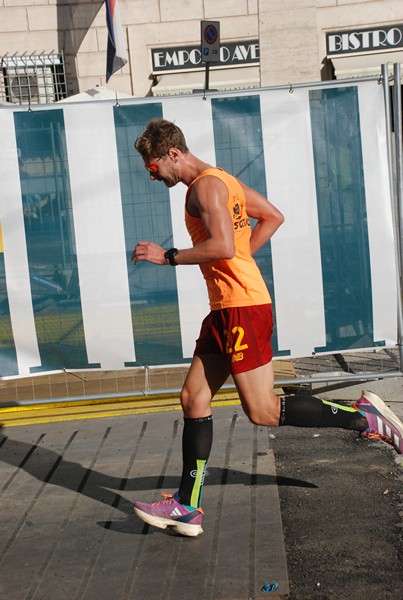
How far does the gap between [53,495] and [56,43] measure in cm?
1420

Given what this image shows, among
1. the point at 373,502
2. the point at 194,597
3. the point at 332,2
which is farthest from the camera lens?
the point at 332,2

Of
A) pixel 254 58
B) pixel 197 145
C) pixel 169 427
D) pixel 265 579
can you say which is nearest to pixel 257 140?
pixel 197 145

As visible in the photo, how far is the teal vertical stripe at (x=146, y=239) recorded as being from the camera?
6.55 metres

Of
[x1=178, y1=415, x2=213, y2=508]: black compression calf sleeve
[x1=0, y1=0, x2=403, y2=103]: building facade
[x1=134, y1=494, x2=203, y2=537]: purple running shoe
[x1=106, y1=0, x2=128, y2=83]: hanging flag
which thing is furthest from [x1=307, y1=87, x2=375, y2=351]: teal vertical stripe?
[x1=0, y1=0, x2=403, y2=103]: building facade

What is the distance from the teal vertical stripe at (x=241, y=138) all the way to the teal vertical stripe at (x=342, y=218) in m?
0.38

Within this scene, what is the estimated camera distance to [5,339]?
672 cm

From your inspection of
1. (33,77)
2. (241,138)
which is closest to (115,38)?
(33,77)

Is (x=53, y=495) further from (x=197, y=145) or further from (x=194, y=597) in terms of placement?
(x=197, y=145)

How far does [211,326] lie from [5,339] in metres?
2.49

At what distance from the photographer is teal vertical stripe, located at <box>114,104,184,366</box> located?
6.55 meters

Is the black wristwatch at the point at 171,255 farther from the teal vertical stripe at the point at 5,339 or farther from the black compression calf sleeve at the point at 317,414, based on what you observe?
the teal vertical stripe at the point at 5,339

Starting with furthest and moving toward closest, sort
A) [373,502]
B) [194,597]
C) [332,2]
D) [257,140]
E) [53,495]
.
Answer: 1. [332,2]
2. [257,140]
3. [53,495]
4. [373,502]
5. [194,597]

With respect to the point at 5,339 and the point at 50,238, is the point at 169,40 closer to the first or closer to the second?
the point at 50,238

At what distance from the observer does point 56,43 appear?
59.4ft
